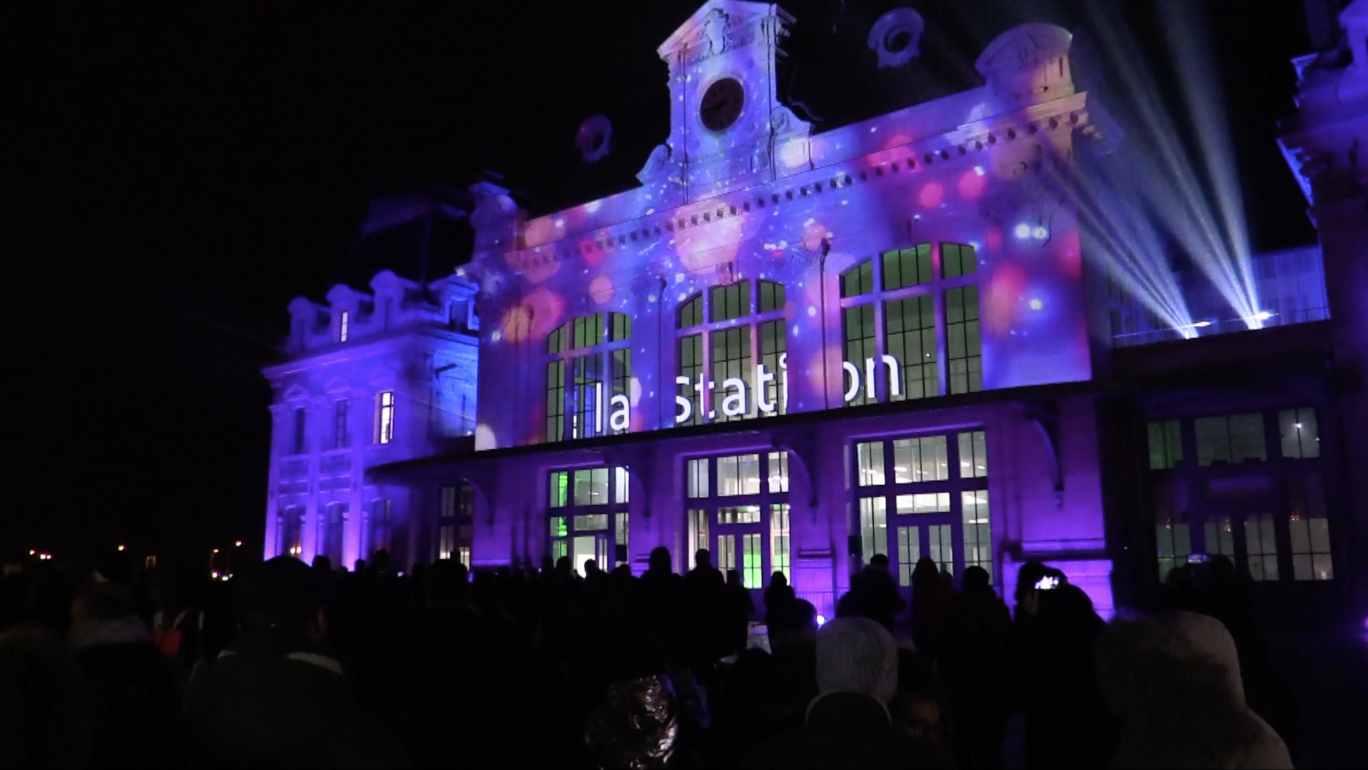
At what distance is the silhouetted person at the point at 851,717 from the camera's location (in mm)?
2453

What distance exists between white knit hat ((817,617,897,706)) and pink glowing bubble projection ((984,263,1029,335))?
17.3 meters

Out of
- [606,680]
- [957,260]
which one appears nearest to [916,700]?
[606,680]

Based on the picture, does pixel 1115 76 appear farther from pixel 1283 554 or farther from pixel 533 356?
pixel 533 356

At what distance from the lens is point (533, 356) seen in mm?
26016

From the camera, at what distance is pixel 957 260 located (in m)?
20.5

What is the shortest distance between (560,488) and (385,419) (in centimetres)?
776

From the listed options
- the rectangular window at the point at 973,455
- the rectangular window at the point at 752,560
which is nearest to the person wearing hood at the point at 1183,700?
the rectangular window at the point at 973,455

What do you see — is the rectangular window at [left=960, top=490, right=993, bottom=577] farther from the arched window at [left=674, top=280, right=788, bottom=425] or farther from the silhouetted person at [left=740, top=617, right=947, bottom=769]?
the silhouetted person at [left=740, top=617, right=947, bottom=769]

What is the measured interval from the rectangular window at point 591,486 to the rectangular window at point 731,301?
4760mm

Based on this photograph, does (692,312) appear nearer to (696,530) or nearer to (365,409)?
(696,530)

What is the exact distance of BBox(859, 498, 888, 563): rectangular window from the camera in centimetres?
2041

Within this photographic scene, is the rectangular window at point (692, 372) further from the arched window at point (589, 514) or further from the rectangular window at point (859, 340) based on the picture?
the rectangular window at point (859, 340)

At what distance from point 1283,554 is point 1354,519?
4.31 ft

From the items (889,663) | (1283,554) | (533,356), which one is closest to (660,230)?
(533,356)
